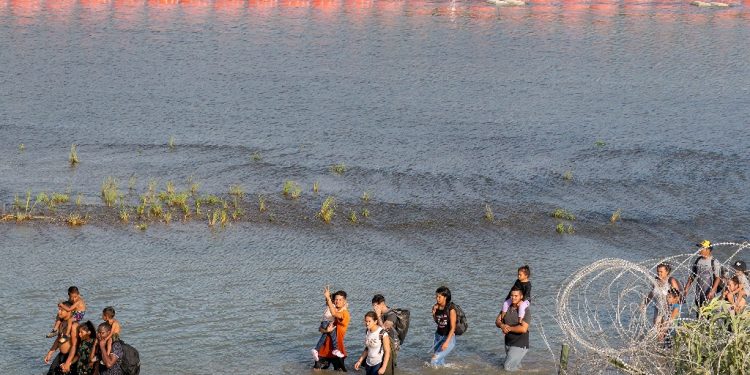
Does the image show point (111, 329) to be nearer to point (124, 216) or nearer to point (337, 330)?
point (337, 330)

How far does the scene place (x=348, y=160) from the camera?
82.6 feet

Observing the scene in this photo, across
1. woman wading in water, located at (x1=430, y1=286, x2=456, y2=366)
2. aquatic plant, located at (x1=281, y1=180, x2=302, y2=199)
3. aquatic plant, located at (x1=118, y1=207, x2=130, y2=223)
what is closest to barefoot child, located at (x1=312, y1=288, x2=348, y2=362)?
woman wading in water, located at (x1=430, y1=286, x2=456, y2=366)

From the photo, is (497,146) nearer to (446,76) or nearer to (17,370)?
(446,76)

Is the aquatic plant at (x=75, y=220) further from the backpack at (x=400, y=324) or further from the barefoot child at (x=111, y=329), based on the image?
the backpack at (x=400, y=324)

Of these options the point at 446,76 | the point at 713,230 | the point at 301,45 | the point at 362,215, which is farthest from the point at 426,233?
the point at 301,45

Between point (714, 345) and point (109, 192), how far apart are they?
1362 centimetres

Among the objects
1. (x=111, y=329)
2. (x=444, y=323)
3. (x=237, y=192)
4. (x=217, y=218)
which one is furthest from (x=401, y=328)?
(x=237, y=192)

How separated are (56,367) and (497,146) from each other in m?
15.6

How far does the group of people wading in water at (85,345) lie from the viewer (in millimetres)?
12453

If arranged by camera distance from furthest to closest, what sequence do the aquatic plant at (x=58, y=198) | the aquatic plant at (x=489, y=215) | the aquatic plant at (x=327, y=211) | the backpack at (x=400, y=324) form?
the aquatic plant at (x=489, y=215)
the aquatic plant at (x=58, y=198)
the aquatic plant at (x=327, y=211)
the backpack at (x=400, y=324)

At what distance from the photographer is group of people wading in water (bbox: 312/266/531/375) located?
43.1 ft

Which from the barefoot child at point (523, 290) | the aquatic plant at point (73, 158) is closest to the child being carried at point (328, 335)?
the barefoot child at point (523, 290)

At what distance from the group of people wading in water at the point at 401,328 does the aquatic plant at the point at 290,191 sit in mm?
8257

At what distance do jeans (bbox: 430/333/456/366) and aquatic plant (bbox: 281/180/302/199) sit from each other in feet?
27.9
